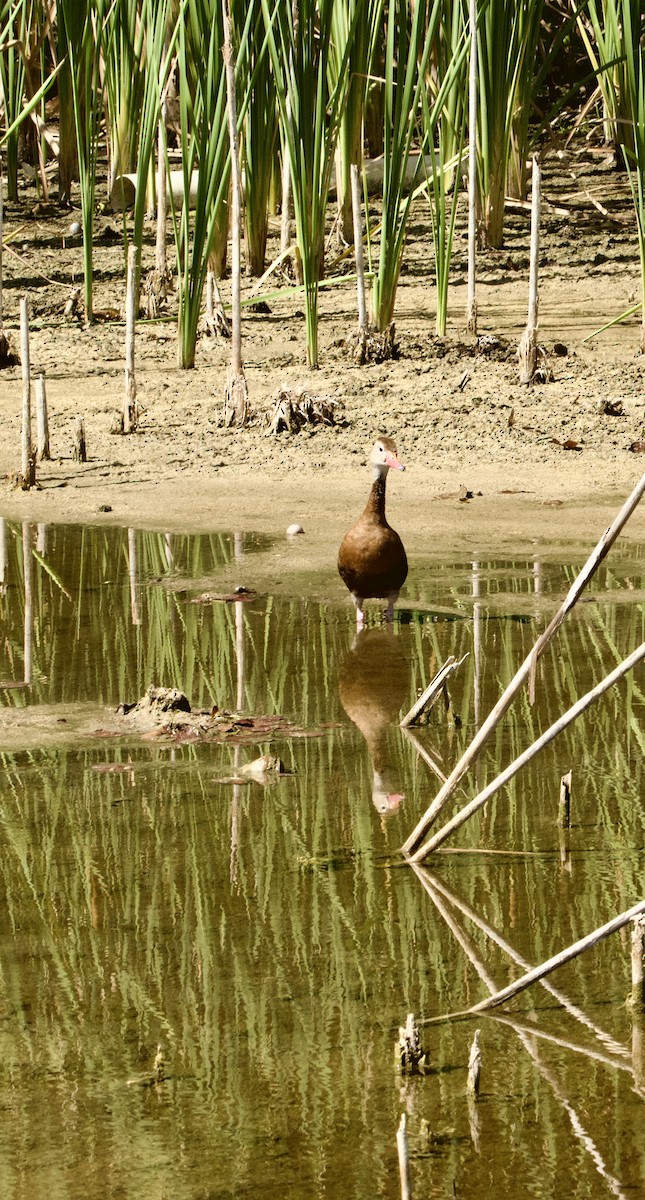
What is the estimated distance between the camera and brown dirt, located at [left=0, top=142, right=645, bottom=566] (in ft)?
27.1

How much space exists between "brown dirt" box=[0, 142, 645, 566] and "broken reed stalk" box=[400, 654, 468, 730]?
2475 mm

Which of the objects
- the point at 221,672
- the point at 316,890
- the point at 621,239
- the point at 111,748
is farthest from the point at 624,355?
the point at 316,890

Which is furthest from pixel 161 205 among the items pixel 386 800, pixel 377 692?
pixel 386 800

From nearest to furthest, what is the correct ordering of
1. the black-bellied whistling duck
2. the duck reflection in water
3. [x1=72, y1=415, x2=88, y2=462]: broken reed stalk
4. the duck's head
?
the duck reflection in water, the black-bellied whistling duck, the duck's head, [x1=72, y1=415, x2=88, y2=462]: broken reed stalk

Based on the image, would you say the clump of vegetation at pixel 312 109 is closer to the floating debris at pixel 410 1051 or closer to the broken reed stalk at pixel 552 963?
the broken reed stalk at pixel 552 963

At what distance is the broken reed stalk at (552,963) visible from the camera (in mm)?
2857

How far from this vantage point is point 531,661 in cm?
336

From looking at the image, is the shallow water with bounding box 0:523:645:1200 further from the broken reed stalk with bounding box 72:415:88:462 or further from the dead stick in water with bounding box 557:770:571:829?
the broken reed stalk with bounding box 72:415:88:462

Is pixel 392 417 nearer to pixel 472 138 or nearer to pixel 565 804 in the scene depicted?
pixel 472 138

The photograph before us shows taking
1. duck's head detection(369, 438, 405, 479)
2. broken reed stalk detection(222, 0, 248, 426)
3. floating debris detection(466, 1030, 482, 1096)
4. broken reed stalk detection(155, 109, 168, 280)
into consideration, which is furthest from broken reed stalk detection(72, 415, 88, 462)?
floating debris detection(466, 1030, 482, 1096)

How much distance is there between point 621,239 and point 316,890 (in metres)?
9.56

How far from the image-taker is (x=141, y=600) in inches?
258

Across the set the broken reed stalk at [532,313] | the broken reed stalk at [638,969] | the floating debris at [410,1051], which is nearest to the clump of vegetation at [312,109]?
the broken reed stalk at [532,313]

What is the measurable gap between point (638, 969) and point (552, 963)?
266 millimetres
